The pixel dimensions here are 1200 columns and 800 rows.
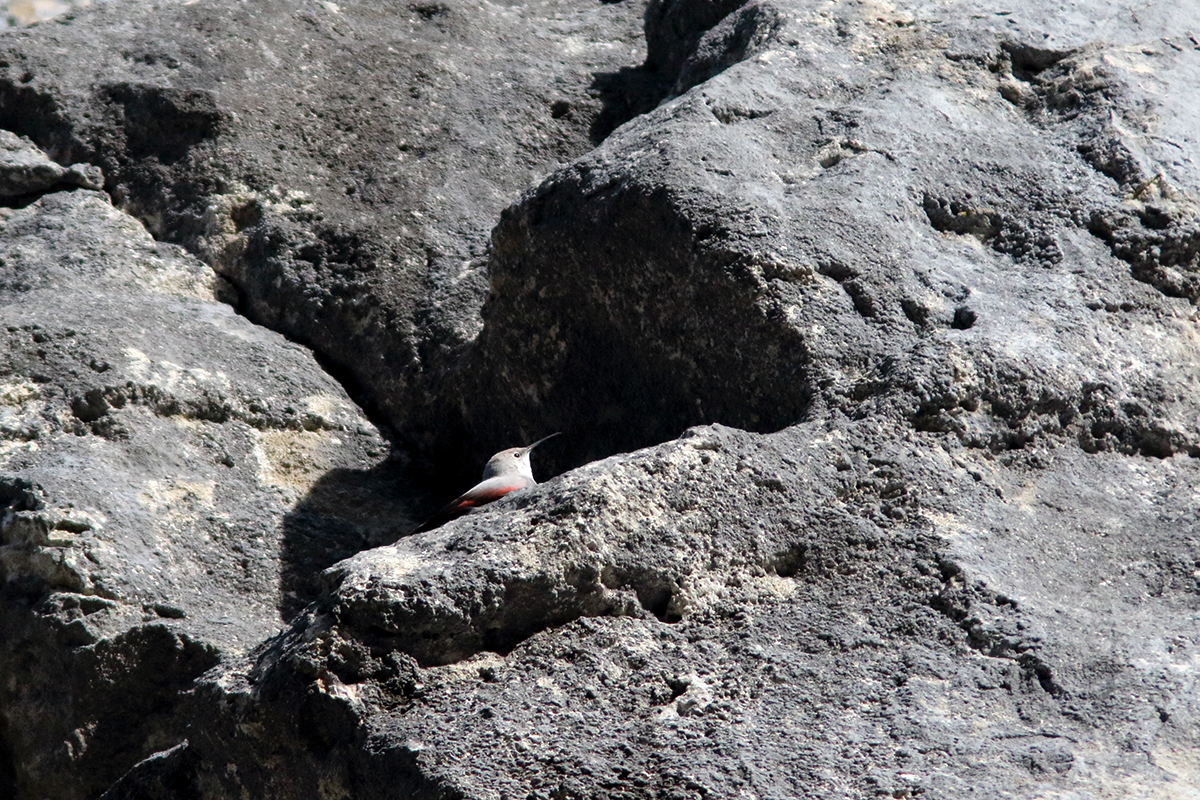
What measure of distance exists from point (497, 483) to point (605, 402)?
15.0 inches

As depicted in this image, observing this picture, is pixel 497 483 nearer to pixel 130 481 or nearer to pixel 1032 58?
pixel 130 481

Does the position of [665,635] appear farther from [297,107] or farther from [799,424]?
[297,107]

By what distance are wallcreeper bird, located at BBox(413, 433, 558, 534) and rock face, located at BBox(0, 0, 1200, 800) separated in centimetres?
17

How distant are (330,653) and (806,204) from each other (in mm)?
1570

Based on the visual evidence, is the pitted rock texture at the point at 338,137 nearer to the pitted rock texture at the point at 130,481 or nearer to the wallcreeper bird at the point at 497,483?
the pitted rock texture at the point at 130,481

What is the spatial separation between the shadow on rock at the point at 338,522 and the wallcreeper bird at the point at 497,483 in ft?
1.19

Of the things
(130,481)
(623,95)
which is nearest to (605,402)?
(130,481)

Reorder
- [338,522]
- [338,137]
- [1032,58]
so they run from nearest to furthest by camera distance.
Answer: [338,522]
[1032,58]
[338,137]

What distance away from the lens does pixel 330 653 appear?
80.0 inches

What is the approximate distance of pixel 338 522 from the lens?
10.7 ft

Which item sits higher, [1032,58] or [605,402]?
[1032,58]

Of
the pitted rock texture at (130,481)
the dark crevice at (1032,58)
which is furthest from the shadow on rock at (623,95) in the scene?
the pitted rock texture at (130,481)

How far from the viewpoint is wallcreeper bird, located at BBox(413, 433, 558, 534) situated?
2.75 meters

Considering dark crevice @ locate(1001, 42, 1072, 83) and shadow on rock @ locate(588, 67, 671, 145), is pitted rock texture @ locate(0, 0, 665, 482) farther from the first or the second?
dark crevice @ locate(1001, 42, 1072, 83)
